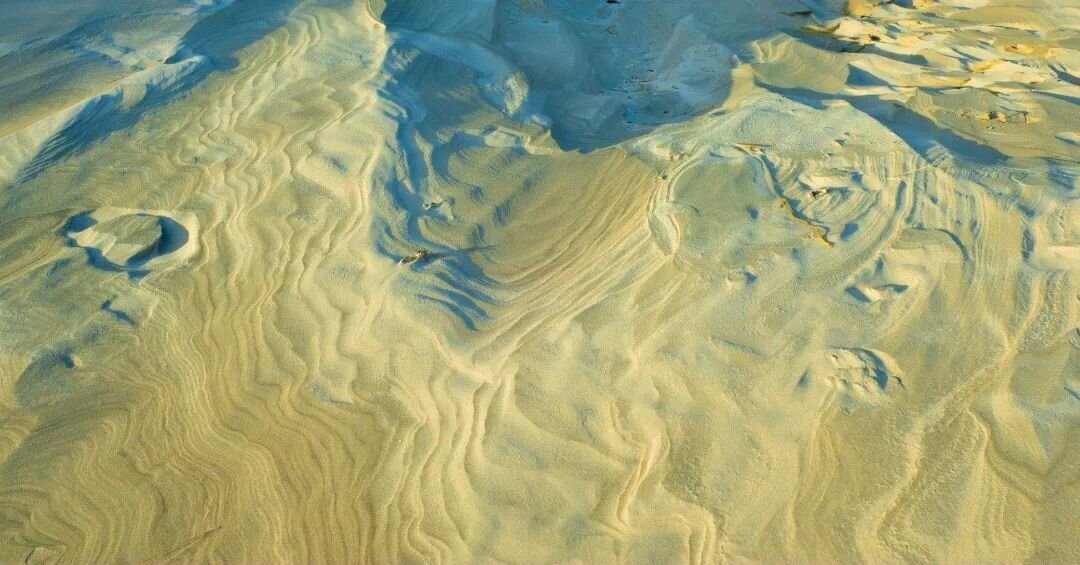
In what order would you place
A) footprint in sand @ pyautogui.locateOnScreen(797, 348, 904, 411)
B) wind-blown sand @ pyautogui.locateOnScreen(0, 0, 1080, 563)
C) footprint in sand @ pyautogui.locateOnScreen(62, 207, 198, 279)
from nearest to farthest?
wind-blown sand @ pyautogui.locateOnScreen(0, 0, 1080, 563) < footprint in sand @ pyautogui.locateOnScreen(797, 348, 904, 411) < footprint in sand @ pyautogui.locateOnScreen(62, 207, 198, 279)

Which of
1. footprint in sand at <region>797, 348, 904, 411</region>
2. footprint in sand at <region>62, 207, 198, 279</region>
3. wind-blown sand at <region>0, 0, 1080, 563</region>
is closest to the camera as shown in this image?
wind-blown sand at <region>0, 0, 1080, 563</region>

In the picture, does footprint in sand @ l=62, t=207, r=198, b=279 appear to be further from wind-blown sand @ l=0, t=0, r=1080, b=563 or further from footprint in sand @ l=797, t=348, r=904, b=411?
footprint in sand @ l=797, t=348, r=904, b=411

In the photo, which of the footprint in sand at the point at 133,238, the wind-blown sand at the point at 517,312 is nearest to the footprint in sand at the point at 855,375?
the wind-blown sand at the point at 517,312

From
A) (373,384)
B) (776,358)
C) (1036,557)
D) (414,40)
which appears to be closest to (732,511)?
(776,358)

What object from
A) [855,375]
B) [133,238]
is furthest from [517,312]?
[133,238]

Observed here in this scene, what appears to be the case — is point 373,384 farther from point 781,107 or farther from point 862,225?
point 781,107

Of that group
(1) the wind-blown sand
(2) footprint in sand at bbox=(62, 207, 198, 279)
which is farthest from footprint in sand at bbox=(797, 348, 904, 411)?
(2) footprint in sand at bbox=(62, 207, 198, 279)

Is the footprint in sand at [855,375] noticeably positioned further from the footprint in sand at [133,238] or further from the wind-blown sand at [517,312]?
the footprint in sand at [133,238]
